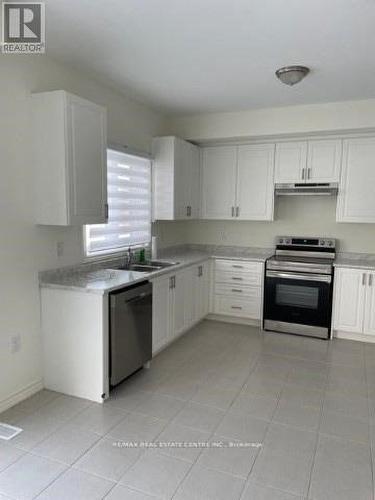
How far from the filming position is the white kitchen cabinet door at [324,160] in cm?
423

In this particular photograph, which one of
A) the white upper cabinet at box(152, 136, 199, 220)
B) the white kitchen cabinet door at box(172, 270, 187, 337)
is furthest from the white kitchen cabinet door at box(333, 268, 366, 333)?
the white upper cabinet at box(152, 136, 199, 220)

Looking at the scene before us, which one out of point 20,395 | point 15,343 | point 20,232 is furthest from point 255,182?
point 20,395

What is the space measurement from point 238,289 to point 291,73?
2.57m

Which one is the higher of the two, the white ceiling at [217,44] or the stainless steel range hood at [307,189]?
the white ceiling at [217,44]

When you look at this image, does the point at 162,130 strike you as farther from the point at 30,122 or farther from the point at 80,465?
the point at 80,465

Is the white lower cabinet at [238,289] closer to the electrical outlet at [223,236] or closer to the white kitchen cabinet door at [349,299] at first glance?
the electrical outlet at [223,236]

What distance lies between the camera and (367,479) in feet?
6.61

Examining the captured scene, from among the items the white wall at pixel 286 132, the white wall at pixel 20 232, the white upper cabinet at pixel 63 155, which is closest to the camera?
the white wall at pixel 20 232

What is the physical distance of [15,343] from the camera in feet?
8.80

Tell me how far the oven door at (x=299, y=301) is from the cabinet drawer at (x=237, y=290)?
15 cm

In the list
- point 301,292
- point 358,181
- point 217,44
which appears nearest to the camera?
point 217,44

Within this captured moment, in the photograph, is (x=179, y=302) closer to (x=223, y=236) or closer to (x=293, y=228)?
(x=223, y=236)

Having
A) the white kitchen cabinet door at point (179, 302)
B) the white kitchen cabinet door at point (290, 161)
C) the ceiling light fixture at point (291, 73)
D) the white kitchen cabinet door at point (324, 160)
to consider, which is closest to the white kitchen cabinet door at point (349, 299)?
the white kitchen cabinet door at point (324, 160)

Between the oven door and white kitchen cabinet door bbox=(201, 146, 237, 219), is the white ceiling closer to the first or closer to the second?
white kitchen cabinet door bbox=(201, 146, 237, 219)
